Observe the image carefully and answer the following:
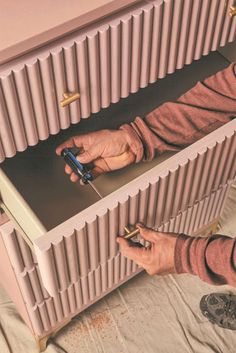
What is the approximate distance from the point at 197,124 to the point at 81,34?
337 millimetres

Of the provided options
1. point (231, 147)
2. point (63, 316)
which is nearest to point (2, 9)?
point (231, 147)

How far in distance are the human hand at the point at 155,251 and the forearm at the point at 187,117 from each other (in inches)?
7.0

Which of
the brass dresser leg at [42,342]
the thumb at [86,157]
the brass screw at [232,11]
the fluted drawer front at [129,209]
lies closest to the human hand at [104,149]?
the thumb at [86,157]

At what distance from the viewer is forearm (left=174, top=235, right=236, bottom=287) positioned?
0.73 meters

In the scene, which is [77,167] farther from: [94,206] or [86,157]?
[94,206]

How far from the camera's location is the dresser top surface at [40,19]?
2.02 feet

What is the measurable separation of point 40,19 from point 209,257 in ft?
1.29

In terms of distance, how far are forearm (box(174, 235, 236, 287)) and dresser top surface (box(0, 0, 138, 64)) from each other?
1.10 feet

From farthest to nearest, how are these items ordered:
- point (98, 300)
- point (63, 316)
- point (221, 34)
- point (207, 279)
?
point (98, 300), point (63, 316), point (221, 34), point (207, 279)

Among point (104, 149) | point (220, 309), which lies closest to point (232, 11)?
point (104, 149)

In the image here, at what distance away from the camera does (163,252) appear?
30.5 inches

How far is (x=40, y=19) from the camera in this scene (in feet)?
2.08

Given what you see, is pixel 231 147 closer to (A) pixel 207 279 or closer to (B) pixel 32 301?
(A) pixel 207 279

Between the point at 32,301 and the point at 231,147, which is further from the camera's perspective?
the point at 32,301
